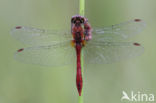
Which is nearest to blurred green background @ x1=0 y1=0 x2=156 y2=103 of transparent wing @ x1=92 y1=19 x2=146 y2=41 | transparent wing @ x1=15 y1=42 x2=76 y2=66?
transparent wing @ x1=15 y1=42 x2=76 y2=66

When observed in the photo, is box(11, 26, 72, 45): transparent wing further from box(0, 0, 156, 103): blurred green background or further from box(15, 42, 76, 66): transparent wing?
box(0, 0, 156, 103): blurred green background

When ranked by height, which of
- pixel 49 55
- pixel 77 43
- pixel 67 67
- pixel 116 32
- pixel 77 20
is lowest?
pixel 67 67

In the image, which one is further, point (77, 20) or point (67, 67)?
point (67, 67)

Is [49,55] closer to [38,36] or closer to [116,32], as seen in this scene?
[38,36]

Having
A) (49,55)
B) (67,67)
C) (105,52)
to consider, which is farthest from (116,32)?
(67,67)

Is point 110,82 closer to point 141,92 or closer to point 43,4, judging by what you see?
point 141,92

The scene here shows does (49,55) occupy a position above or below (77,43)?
below
